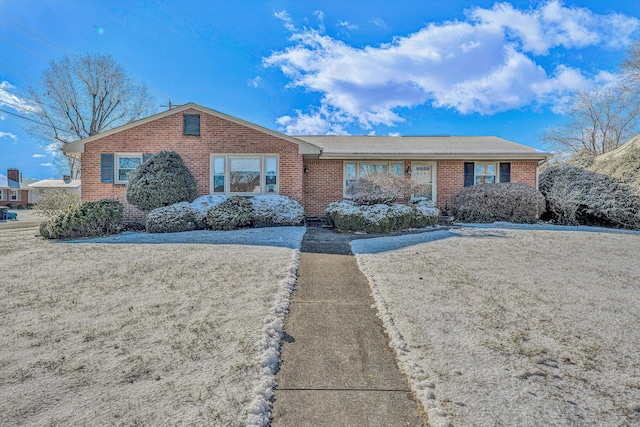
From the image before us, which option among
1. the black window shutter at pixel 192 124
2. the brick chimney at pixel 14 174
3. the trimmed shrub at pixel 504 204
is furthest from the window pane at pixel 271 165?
the brick chimney at pixel 14 174

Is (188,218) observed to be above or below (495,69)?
below

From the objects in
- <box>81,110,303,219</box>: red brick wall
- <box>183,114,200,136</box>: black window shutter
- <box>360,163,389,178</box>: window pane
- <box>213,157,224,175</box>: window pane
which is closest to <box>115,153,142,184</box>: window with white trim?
<box>81,110,303,219</box>: red brick wall

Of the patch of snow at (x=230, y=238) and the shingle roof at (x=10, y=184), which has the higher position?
the shingle roof at (x=10, y=184)

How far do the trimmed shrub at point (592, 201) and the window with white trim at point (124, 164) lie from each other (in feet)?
53.3

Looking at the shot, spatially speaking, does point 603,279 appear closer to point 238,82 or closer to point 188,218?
point 188,218

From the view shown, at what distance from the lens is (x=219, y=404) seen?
2299mm

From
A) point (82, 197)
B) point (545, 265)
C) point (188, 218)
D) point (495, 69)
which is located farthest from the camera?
point (495, 69)

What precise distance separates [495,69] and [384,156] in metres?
6.87

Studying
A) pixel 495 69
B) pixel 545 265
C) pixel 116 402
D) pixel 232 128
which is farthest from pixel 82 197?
pixel 495 69

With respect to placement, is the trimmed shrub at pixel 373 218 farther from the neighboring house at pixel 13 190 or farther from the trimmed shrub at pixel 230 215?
the neighboring house at pixel 13 190

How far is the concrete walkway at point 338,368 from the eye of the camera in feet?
7.54

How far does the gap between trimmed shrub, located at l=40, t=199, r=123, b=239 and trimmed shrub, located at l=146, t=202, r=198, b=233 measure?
3.18 feet

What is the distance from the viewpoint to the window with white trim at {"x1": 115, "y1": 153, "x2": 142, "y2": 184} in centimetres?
1301

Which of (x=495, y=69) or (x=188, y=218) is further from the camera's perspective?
(x=495, y=69)
